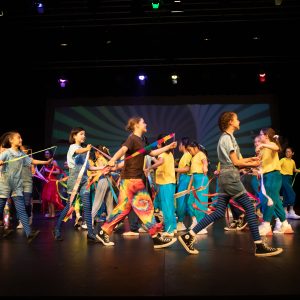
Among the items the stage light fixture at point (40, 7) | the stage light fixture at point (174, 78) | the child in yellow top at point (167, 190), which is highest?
the stage light fixture at point (40, 7)

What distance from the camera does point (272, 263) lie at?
4844mm

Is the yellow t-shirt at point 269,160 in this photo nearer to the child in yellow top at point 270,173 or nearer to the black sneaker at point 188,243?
the child in yellow top at point 270,173

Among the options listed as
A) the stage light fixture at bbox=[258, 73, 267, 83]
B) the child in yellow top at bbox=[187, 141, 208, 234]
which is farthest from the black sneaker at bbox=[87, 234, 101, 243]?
the stage light fixture at bbox=[258, 73, 267, 83]

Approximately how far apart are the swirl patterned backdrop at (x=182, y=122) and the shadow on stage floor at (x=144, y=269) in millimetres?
7190

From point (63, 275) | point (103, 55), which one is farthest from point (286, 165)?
point (63, 275)

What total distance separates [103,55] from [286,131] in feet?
19.7

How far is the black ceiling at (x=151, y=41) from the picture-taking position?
1023 centimetres

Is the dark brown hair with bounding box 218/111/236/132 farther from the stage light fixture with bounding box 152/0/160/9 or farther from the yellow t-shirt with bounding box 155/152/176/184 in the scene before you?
the stage light fixture with bounding box 152/0/160/9

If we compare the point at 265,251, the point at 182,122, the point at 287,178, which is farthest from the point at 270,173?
the point at 182,122

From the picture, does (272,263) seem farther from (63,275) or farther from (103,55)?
(103,55)

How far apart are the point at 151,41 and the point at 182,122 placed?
275 cm

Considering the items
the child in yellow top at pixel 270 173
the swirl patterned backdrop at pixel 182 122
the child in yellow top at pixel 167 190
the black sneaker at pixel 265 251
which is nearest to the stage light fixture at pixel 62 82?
the swirl patterned backdrop at pixel 182 122

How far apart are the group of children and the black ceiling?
3539mm

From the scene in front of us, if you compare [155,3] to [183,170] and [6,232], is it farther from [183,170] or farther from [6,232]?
[6,232]
